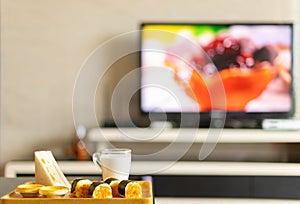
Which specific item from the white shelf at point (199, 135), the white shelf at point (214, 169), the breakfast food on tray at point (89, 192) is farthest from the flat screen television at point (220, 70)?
the breakfast food on tray at point (89, 192)

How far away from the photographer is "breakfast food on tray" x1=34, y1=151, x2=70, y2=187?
1.57 m

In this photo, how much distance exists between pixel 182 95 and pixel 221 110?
32 cm

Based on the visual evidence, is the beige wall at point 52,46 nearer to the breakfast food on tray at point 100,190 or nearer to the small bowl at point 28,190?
the small bowl at point 28,190

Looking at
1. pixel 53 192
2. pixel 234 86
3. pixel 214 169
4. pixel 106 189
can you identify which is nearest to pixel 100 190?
pixel 106 189

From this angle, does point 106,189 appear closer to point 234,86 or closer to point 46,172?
point 46,172

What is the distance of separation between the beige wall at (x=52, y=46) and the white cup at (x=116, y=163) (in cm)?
292

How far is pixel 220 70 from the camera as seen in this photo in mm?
4387

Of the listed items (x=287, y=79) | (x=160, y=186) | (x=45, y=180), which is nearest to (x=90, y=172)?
(x=160, y=186)

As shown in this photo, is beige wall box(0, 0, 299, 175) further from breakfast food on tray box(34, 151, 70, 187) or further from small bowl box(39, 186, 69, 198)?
small bowl box(39, 186, 69, 198)

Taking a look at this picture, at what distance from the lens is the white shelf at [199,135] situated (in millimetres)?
4023

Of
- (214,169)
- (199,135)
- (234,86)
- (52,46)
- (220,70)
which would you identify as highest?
(52,46)

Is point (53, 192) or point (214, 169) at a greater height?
point (53, 192)

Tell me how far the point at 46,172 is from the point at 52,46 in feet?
10.1

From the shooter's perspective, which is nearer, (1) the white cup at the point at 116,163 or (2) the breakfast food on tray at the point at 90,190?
(2) the breakfast food on tray at the point at 90,190
